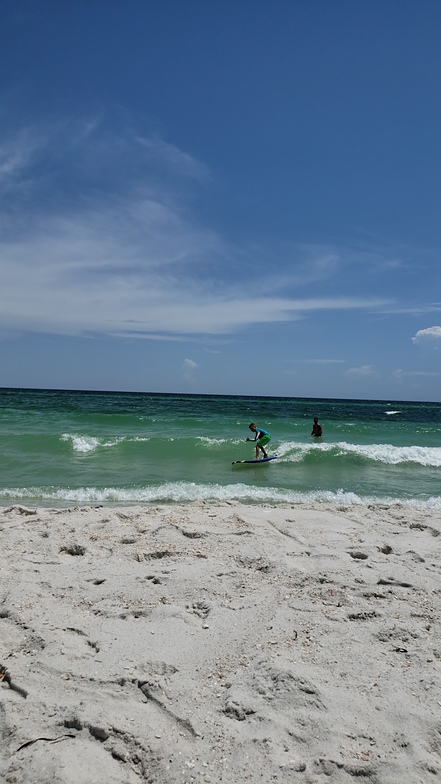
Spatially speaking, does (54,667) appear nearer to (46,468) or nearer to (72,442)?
(46,468)

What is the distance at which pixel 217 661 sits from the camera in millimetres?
3176

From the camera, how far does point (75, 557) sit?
5.11 metres

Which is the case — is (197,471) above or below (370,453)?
below

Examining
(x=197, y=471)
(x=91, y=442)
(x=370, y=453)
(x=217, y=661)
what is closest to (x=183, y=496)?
(x=197, y=471)

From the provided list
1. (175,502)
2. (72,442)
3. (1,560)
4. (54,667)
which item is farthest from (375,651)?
(72,442)

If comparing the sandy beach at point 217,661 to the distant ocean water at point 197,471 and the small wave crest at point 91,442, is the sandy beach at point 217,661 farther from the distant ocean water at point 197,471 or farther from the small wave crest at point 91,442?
the small wave crest at point 91,442

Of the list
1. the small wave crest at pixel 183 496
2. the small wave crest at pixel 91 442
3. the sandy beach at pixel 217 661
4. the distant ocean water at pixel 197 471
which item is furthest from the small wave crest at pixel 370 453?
the sandy beach at pixel 217 661

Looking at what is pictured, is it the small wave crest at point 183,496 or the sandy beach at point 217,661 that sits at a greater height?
the sandy beach at point 217,661

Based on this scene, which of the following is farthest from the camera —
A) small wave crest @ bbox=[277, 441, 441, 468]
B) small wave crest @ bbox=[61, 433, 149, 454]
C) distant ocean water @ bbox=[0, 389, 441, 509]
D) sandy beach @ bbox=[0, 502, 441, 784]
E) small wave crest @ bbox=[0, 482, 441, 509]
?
small wave crest @ bbox=[61, 433, 149, 454]

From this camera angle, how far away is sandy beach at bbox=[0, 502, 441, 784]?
7.82ft

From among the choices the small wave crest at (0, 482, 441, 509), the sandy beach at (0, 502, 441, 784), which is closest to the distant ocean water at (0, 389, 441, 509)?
the small wave crest at (0, 482, 441, 509)

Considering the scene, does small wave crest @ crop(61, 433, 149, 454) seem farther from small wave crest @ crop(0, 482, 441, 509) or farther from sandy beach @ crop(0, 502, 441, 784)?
sandy beach @ crop(0, 502, 441, 784)

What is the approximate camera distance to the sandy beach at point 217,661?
2.38 metres

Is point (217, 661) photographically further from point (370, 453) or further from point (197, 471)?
point (370, 453)
